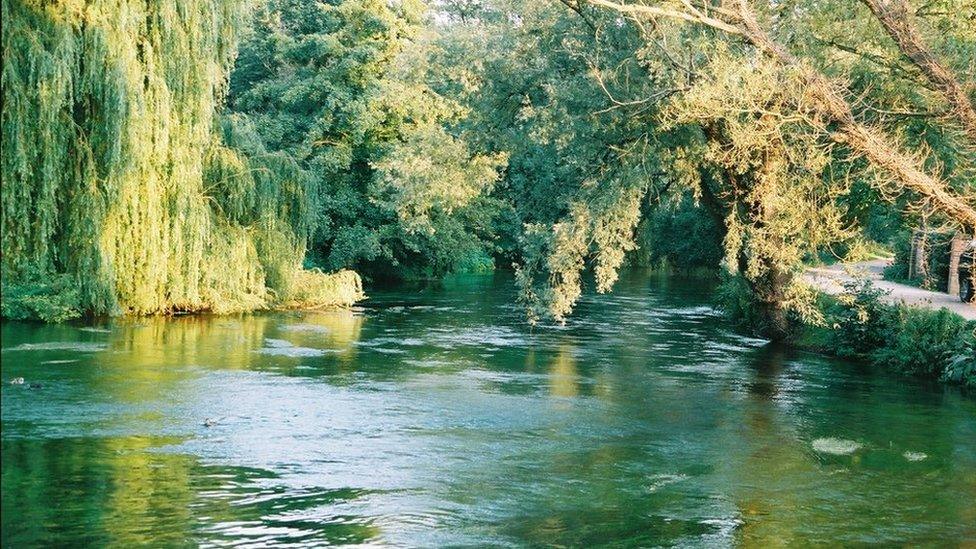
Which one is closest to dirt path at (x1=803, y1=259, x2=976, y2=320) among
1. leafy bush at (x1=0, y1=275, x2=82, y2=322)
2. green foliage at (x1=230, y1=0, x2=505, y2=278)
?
green foliage at (x1=230, y1=0, x2=505, y2=278)

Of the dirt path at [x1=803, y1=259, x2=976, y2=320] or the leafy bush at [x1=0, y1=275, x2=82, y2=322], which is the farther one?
the dirt path at [x1=803, y1=259, x2=976, y2=320]

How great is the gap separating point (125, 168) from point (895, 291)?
24865 millimetres

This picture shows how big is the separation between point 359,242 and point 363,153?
4.05 meters

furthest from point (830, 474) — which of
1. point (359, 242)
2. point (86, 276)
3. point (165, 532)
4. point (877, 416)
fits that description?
point (359, 242)

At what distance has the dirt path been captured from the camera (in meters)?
26.9

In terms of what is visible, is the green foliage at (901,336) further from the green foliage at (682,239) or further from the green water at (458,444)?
the green foliage at (682,239)

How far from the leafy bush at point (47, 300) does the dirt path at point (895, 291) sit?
691 inches

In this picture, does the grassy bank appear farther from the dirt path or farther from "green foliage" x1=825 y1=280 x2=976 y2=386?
the dirt path

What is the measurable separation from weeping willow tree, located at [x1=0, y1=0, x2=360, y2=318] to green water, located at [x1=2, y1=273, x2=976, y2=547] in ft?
4.95

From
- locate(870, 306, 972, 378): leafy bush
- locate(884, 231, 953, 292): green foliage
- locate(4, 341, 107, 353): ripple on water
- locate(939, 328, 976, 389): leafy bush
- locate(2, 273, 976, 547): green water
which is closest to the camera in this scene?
locate(2, 273, 976, 547): green water

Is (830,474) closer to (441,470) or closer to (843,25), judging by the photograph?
(441,470)

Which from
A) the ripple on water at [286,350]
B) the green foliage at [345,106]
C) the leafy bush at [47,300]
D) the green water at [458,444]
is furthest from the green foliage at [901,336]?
the leafy bush at [47,300]

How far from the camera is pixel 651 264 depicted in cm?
7188

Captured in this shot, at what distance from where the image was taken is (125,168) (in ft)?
78.6
